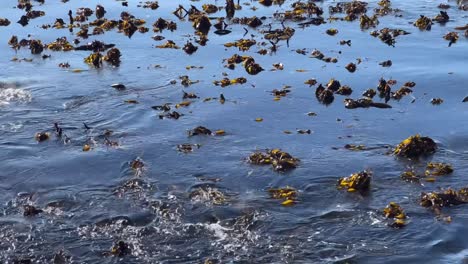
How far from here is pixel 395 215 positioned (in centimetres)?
1044

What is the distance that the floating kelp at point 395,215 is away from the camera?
33.5 ft

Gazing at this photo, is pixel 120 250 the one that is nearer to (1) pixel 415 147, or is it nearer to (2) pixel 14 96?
(1) pixel 415 147

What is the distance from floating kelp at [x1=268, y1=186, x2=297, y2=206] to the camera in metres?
11.0

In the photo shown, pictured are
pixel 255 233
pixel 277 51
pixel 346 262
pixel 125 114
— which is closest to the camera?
pixel 346 262

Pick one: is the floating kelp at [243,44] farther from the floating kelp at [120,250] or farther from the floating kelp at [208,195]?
the floating kelp at [120,250]

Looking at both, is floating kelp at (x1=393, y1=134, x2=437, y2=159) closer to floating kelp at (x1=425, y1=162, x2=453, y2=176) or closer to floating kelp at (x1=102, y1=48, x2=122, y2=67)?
floating kelp at (x1=425, y1=162, x2=453, y2=176)

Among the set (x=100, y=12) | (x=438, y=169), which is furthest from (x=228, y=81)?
(x=100, y=12)

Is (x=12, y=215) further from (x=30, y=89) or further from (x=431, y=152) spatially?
(x=431, y=152)

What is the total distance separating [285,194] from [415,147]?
2.69 metres

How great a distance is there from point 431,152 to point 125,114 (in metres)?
6.04

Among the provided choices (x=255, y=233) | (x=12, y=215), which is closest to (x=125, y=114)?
(x=12, y=215)

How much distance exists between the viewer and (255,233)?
10.1 meters

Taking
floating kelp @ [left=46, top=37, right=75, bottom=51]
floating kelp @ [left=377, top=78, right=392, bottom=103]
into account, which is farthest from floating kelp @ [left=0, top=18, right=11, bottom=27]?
floating kelp @ [left=377, top=78, right=392, bottom=103]

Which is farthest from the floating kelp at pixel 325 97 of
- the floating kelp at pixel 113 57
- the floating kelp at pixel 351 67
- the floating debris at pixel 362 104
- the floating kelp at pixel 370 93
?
the floating kelp at pixel 113 57
